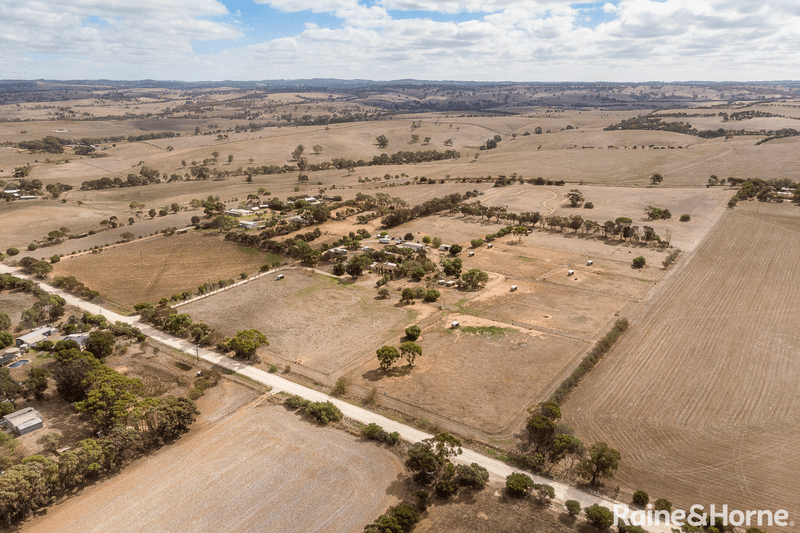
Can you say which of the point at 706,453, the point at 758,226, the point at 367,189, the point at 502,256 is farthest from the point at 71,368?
the point at 758,226

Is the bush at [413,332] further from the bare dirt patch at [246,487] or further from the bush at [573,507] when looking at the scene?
the bush at [573,507]

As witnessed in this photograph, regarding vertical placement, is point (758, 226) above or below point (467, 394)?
above

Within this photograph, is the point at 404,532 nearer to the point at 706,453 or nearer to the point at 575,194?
the point at 706,453

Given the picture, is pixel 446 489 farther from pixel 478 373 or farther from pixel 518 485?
pixel 478 373

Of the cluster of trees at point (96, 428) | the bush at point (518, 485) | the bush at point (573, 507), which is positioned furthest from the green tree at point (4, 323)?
the bush at point (573, 507)

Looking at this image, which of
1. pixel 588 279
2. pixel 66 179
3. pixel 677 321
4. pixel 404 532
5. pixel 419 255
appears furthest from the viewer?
pixel 66 179
